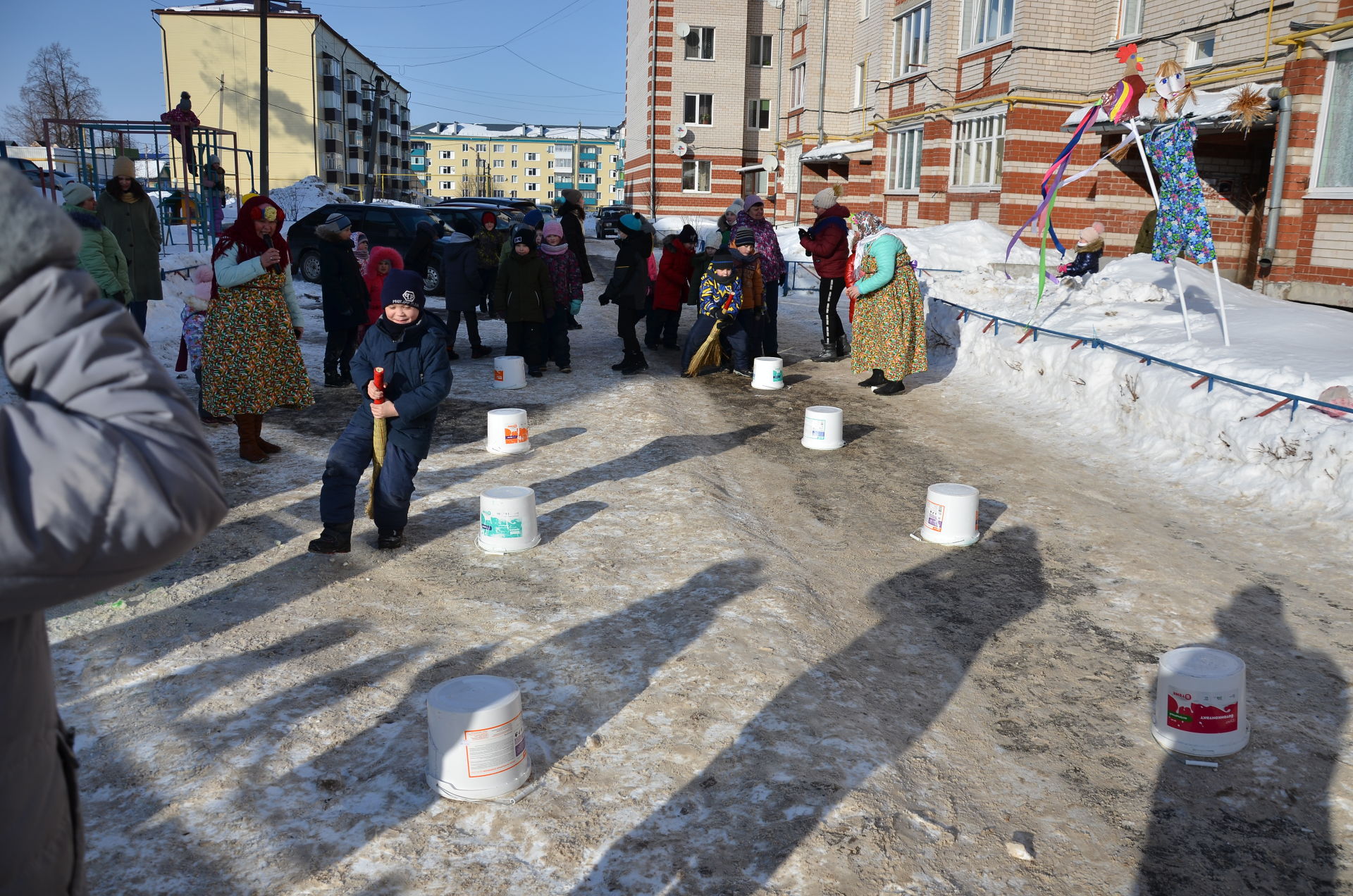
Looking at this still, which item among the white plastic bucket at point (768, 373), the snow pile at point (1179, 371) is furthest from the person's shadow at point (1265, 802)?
the white plastic bucket at point (768, 373)

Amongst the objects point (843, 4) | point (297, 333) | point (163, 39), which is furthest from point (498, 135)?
point (297, 333)

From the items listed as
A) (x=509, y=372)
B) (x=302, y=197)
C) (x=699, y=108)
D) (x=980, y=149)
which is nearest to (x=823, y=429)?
(x=509, y=372)

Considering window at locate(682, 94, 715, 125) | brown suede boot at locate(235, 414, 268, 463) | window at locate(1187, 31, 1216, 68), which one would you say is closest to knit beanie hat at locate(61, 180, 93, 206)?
brown suede boot at locate(235, 414, 268, 463)

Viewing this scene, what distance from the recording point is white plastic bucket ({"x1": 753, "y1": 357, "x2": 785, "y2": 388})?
34.1 ft

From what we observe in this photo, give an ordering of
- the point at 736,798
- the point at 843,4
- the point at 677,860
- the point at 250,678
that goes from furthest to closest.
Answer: the point at 843,4
the point at 250,678
the point at 736,798
the point at 677,860

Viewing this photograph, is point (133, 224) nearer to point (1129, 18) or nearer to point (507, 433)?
point (507, 433)

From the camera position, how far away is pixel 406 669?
4.11 m

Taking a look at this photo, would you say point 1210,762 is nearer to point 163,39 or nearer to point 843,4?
point 843,4

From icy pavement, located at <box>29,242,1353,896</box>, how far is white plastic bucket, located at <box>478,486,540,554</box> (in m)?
0.12

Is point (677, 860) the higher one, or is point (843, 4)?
point (843, 4)

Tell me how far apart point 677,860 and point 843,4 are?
36.7 metres

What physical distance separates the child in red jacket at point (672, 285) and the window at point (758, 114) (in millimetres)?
31796

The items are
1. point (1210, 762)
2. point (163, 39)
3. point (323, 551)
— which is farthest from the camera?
point (163, 39)

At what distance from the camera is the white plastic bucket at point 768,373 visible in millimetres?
10406
